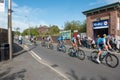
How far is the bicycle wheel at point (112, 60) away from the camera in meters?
10.1

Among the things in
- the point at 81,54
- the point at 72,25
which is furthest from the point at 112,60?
the point at 72,25

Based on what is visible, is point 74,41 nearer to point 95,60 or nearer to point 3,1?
point 95,60

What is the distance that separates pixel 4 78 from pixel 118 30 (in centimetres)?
2264

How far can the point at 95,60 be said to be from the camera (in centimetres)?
1201

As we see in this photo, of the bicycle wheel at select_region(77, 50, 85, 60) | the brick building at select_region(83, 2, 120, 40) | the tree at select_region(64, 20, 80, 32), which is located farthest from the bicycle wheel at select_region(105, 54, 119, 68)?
the tree at select_region(64, 20, 80, 32)

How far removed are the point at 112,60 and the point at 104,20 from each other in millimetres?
20548

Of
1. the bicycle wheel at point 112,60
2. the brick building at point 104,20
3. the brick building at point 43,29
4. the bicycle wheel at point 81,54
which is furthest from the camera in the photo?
the brick building at point 43,29

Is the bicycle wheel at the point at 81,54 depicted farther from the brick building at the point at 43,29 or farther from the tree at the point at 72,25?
the brick building at the point at 43,29

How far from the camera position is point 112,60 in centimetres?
1034

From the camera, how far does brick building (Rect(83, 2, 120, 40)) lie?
2800cm

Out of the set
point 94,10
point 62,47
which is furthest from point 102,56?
point 94,10

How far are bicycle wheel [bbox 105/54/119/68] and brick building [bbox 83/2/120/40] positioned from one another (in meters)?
15.2

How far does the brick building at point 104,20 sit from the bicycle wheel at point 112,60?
15163 mm

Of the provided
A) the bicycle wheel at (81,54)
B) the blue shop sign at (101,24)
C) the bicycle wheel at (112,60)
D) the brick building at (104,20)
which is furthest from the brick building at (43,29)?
the bicycle wheel at (112,60)
